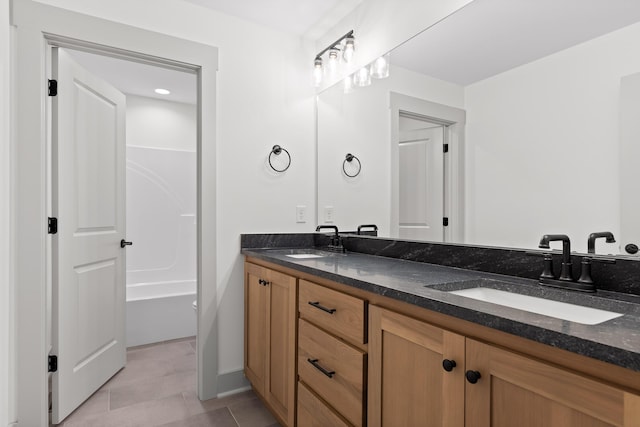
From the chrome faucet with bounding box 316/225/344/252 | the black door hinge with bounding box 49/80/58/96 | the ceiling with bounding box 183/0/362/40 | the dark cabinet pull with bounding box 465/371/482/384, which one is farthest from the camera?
the chrome faucet with bounding box 316/225/344/252

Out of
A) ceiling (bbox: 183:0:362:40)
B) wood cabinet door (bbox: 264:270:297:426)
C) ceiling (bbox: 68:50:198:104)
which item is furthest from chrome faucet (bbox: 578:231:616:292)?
ceiling (bbox: 68:50:198:104)

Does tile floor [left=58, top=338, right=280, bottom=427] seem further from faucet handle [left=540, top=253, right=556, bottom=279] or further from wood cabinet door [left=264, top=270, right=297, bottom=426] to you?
faucet handle [left=540, top=253, right=556, bottom=279]

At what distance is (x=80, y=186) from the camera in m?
2.18

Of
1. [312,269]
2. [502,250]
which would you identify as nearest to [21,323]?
[312,269]

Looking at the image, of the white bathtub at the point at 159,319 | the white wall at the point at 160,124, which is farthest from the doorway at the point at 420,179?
the white wall at the point at 160,124

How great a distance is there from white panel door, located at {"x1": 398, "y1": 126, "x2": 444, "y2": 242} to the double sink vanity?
0.34 ft

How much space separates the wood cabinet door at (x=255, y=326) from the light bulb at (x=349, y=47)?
4.75 ft

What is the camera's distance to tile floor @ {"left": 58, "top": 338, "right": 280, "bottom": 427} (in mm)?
1948

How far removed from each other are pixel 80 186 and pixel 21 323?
0.81 meters

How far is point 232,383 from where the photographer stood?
229 cm

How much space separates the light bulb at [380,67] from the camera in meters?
2.05

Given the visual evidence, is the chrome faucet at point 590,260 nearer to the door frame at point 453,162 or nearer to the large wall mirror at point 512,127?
the large wall mirror at point 512,127

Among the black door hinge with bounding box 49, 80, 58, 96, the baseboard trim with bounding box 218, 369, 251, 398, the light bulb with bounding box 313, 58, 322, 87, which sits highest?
the light bulb with bounding box 313, 58, 322, 87

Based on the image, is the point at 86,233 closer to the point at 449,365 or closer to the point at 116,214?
the point at 116,214
